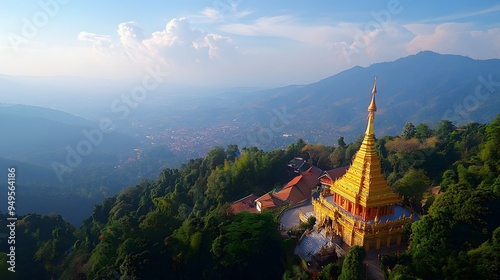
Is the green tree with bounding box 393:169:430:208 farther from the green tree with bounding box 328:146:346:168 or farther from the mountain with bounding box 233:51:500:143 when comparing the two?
the mountain with bounding box 233:51:500:143

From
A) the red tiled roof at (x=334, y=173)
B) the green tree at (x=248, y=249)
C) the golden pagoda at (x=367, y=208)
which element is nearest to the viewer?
the green tree at (x=248, y=249)

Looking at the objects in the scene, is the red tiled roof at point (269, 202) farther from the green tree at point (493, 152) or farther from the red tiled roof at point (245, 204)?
the green tree at point (493, 152)

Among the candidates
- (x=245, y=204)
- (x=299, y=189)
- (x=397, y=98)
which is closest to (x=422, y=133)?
(x=299, y=189)

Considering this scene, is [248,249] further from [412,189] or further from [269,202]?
[412,189]

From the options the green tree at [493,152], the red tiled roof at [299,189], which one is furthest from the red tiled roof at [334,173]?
the green tree at [493,152]

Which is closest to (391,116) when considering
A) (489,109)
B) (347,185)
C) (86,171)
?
(489,109)

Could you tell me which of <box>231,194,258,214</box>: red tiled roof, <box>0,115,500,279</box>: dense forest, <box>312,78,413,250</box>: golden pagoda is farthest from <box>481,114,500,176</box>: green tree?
<box>231,194,258,214</box>: red tiled roof
